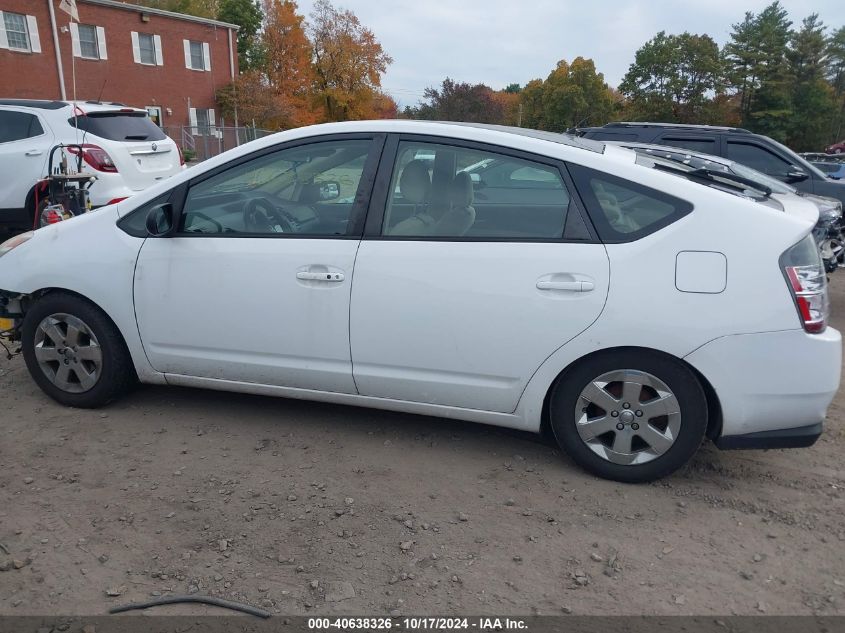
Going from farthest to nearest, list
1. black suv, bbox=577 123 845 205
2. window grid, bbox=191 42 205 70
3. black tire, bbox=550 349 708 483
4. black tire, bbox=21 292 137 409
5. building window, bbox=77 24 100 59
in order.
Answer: window grid, bbox=191 42 205 70 < building window, bbox=77 24 100 59 < black suv, bbox=577 123 845 205 < black tire, bbox=21 292 137 409 < black tire, bbox=550 349 708 483

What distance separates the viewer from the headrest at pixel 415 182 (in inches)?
142

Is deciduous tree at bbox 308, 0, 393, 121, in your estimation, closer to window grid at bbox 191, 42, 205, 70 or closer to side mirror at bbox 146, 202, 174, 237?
window grid at bbox 191, 42, 205, 70

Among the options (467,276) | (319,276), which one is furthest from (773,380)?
(319,276)

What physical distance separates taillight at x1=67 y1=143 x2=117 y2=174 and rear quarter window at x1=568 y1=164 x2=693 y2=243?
7.12m

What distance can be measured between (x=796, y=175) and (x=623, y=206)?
272 inches

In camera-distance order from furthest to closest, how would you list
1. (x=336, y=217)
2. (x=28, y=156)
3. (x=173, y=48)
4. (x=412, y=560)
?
(x=173, y=48)
(x=28, y=156)
(x=336, y=217)
(x=412, y=560)

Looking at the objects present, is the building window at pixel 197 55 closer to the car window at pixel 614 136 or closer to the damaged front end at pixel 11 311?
the car window at pixel 614 136

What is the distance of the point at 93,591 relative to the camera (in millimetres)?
2623

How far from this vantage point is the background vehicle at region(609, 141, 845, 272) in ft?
11.6

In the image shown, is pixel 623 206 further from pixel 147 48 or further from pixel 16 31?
pixel 147 48

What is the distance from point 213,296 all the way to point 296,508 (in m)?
1.27

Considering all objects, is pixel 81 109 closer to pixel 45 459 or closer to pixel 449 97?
pixel 45 459

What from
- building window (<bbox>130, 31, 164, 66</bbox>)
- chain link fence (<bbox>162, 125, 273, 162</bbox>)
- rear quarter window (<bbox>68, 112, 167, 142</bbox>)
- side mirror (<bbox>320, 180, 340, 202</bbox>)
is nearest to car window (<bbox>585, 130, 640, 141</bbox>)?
rear quarter window (<bbox>68, 112, 167, 142</bbox>)

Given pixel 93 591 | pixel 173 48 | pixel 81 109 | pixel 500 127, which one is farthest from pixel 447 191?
pixel 173 48
